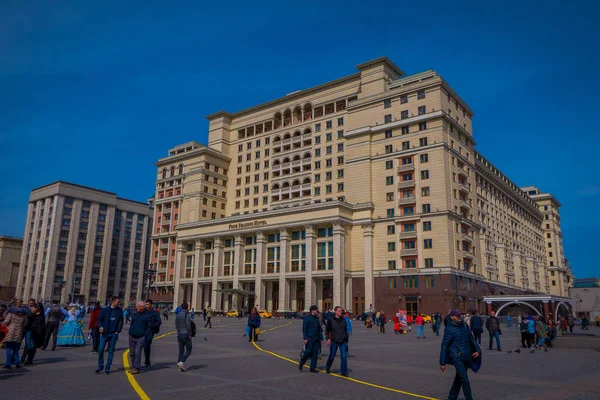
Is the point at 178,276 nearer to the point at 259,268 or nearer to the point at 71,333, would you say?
the point at 259,268

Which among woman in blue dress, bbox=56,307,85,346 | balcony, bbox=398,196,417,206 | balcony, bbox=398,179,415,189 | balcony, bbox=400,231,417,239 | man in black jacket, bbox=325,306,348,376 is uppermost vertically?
balcony, bbox=398,179,415,189

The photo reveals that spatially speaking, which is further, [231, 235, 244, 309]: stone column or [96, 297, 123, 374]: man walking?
[231, 235, 244, 309]: stone column

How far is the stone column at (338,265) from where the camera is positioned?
66.8 metres

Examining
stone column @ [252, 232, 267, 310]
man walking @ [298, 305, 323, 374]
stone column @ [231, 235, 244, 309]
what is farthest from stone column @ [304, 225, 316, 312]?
man walking @ [298, 305, 323, 374]

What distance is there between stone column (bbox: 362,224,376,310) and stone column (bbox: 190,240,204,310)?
31.9 metres

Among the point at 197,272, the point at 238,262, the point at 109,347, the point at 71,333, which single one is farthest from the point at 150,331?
the point at 197,272

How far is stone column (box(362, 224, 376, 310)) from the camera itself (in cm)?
6775

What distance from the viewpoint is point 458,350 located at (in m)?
9.04

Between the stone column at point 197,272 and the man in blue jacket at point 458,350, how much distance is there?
254 ft

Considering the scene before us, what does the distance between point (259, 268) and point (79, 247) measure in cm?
6582

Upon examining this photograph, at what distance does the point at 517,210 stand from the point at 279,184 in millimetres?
57756

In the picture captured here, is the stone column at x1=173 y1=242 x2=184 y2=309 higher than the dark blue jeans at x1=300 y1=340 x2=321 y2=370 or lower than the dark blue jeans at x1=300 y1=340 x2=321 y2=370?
higher

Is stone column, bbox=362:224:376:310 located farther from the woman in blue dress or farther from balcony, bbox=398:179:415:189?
the woman in blue dress

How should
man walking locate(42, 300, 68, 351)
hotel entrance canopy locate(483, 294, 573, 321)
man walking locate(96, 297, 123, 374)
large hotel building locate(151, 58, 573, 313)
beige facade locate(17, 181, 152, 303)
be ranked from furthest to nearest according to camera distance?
1. beige facade locate(17, 181, 152, 303)
2. large hotel building locate(151, 58, 573, 313)
3. hotel entrance canopy locate(483, 294, 573, 321)
4. man walking locate(42, 300, 68, 351)
5. man walking locate(96, 297, 123, 374)
